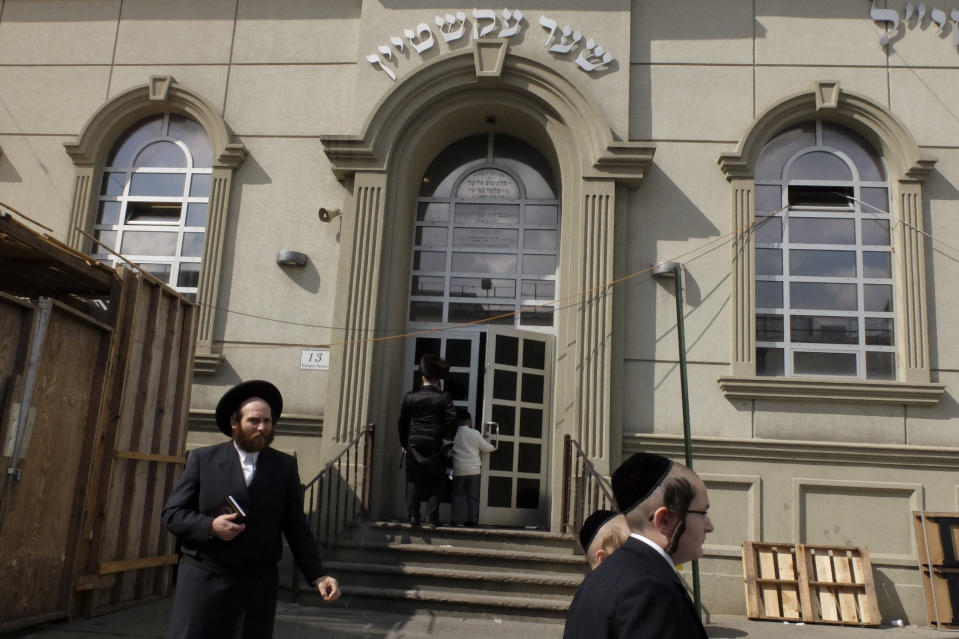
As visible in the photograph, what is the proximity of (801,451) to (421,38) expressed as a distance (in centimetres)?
633

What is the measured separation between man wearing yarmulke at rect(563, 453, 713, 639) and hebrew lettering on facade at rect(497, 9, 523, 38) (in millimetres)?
8380

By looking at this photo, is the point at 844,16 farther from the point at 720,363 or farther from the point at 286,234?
the point at 286,234

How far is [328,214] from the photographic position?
9789 mm

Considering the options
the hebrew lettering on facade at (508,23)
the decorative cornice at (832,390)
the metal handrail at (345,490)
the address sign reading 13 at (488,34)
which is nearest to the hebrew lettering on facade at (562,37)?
the address sign reading 13 at (488,34)

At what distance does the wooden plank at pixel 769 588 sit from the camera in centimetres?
823

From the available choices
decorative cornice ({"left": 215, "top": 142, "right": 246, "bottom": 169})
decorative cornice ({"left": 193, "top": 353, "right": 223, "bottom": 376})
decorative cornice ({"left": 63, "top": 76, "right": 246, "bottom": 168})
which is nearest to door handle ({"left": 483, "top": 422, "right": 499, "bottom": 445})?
decorative cornice ({"left": 193, "top": 353, "right": 223, "bottom": 376})

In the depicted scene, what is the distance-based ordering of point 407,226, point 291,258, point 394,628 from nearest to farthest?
1. point 394,628
2. point 291,258
3. point 407,226

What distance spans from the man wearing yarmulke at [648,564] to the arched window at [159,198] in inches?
350

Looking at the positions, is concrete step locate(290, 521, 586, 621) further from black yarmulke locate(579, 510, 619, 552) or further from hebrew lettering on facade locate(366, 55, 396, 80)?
hebrew lettering on facade locate(366, 55, 396, 80)

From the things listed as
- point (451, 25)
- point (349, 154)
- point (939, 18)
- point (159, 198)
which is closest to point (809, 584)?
point (939, 18)

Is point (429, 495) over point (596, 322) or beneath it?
beneath

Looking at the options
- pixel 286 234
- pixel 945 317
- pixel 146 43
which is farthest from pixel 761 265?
pixel 146 43

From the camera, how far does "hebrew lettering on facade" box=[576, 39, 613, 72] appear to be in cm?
974

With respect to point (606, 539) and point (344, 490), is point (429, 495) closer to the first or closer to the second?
point (344, 490)
